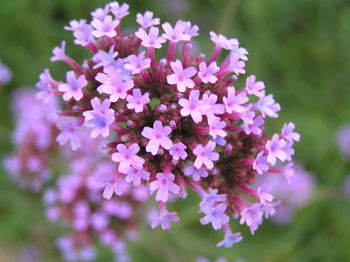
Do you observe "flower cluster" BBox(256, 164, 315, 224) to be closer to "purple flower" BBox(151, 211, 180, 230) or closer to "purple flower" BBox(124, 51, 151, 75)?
"purple flower" BBox(151, 211, 180, 230)

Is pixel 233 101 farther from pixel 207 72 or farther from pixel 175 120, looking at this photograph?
pixel 175 120

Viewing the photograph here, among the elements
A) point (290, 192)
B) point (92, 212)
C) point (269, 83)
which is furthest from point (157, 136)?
point (269, 83)

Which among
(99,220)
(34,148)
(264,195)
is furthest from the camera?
(34,148)

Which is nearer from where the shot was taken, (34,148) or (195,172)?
(195,172)

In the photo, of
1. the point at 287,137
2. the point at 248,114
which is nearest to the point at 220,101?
the point at 248,114

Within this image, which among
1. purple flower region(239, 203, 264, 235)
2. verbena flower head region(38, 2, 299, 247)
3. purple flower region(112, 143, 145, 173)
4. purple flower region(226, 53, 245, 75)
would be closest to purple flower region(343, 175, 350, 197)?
verbena flower head region(38, 2, 299, 247)
